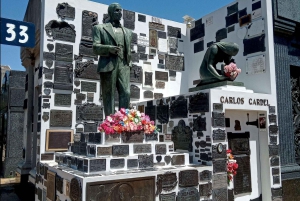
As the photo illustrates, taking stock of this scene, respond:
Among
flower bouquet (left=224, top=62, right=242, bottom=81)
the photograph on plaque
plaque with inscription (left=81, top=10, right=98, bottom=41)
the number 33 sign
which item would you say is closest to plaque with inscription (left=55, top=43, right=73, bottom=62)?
plaque with inscription (left=81, top=10, right=98, bottom=41)

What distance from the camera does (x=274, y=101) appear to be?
6168 millimetres

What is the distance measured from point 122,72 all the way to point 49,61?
190cm

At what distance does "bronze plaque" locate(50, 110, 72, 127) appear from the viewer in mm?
6102

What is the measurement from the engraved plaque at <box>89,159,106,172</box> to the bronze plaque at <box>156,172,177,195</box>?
33.7 inches

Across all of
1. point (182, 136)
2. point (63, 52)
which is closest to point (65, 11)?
point (63, 52)

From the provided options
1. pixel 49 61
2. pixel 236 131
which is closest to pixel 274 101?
pixel 236 131

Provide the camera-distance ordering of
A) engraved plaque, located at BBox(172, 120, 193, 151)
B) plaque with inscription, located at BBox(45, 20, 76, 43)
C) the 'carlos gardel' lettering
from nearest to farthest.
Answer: the 'carlos gardel' lettering, engraved plaque, located at BBox(172, 120, 193, 151), plaque with inscription, located at BBox(45, 20, 76, 43)

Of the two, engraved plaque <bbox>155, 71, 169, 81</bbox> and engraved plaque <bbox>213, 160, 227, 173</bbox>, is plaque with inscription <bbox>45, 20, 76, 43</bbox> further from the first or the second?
engraved plaque <bbox>213, 160, 227, 173</bbox>

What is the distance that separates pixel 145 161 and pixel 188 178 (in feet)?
2.50

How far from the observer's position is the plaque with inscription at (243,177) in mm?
5730

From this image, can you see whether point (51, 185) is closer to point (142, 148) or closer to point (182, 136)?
point (142, 148)

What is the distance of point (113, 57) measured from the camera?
5223 mm

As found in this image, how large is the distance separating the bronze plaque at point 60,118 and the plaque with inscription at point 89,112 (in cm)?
20

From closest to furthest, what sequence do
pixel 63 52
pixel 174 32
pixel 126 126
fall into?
pixel 126 126 < pixel 63 52 < pixel 174 32
